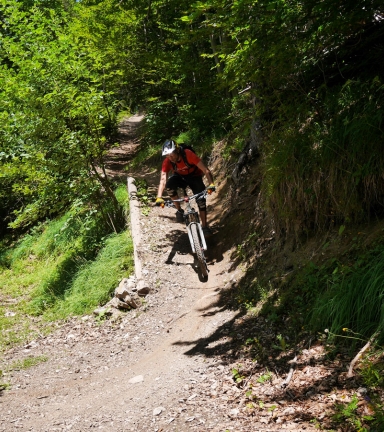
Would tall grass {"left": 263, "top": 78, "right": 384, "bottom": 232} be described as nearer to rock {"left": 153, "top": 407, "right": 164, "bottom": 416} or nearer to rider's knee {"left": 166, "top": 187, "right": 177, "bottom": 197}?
rider's knee {"left": 166, "top": 187, "right": 177, "bottom": 197}

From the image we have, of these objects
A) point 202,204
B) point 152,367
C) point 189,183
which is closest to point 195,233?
point 202,204

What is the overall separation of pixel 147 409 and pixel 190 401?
0.49 m

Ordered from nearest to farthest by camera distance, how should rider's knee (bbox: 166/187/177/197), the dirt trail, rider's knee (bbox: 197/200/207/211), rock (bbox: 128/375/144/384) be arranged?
the dirt trail < rock (bbox: 128/375/144/384) < rider's knee (bbox: 197/200/207/211) < rider's knee (bbox: 166/187/177/197)

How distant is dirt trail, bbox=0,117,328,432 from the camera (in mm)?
4051

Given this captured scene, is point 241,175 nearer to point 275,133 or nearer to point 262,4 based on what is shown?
point 275,133

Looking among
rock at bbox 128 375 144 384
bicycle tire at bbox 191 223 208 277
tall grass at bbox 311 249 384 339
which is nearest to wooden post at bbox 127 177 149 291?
bicycle tire at bbox 191 223 208 277

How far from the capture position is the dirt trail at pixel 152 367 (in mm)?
4051

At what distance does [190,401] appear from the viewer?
4.17m

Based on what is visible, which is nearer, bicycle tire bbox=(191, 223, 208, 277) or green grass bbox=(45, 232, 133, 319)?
bicycle tire bbox=(191, 223, 208, 277)

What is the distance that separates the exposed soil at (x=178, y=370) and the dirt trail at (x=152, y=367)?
0.06 ft

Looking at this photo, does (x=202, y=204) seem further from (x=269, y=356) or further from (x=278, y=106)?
(x=269, y=356)

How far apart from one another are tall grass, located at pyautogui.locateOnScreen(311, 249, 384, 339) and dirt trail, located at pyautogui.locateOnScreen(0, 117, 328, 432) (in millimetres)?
1098

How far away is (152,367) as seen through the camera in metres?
5.38

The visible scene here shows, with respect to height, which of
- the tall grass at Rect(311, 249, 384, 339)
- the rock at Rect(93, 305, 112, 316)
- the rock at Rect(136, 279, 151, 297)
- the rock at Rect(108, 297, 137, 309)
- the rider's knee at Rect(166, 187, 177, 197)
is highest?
the rider's knee at Rect(166, 187, 177, 197)
